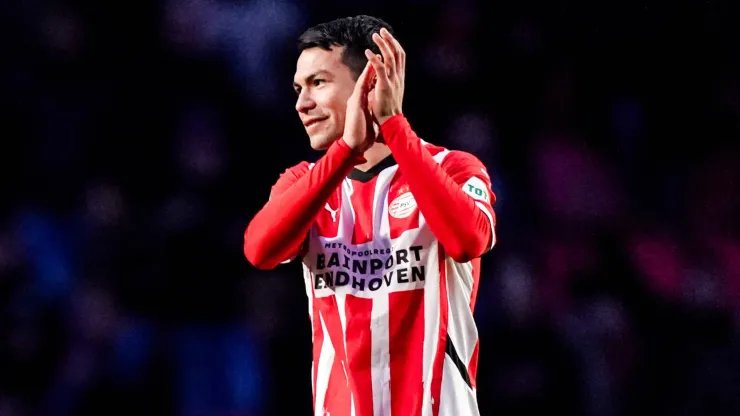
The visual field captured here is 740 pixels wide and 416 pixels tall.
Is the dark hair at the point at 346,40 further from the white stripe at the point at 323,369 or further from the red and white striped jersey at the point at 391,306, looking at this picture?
the white stripe at the point at 323,369

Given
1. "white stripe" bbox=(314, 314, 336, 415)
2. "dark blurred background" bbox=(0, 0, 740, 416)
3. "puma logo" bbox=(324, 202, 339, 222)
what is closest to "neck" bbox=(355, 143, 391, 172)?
"puma logo" bbox=(324, 202, 339, 222)

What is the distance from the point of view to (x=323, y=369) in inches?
60.9

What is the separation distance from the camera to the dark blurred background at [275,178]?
124 inches

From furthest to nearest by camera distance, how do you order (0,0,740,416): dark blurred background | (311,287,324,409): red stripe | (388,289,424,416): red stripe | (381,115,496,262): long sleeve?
1. (0,0,740,416): dark blurred background
2. (311,287,324,409): red stripe
3. (388,289,424,416): red stripe
4. (381,115,496,262): long sleeve

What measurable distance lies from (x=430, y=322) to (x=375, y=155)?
1.23 ft

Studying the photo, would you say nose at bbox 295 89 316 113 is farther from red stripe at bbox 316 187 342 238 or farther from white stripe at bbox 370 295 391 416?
white stripe at bbox 370 295 391 416

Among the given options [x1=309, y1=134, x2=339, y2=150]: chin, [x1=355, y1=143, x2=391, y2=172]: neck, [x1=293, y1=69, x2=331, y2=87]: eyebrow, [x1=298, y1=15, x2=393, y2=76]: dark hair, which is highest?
[x1=298, y1=15, x2=393, y2=76]: dark hair

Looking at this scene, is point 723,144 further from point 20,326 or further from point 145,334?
point 20,326

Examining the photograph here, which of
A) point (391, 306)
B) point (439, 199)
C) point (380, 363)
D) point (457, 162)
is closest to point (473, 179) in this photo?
point (457, 162)

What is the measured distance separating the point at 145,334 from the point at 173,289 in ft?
0.68

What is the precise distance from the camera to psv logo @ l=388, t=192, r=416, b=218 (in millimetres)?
1524

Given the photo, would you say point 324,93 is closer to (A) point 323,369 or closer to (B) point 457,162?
(B) point 457,162

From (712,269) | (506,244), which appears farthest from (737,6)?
(506,244)

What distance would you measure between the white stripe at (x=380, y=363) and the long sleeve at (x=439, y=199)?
19 cm
